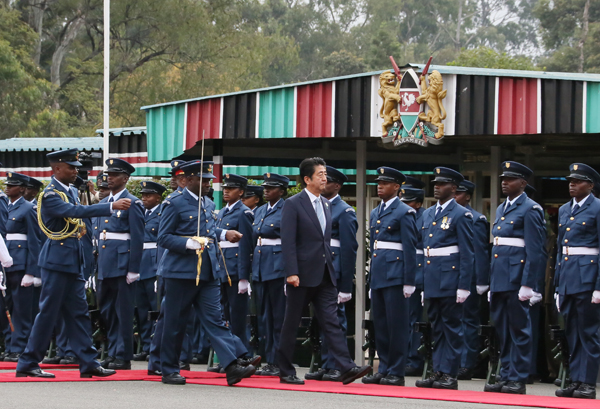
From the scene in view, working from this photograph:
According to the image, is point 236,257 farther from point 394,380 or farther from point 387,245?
point 394,380

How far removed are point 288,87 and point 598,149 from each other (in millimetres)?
4909

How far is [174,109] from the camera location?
41.0 feet

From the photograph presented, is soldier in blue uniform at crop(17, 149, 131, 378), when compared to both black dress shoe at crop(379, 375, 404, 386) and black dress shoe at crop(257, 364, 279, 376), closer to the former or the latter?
black dress shoe at crop(257, 364, 279, 376)

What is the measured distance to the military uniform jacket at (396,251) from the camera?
948 centimetres

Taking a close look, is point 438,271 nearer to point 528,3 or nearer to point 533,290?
point 533,290

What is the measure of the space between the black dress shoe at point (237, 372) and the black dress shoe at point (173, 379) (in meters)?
0.42

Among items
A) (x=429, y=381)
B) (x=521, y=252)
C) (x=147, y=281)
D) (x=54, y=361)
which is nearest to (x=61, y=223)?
(x=54, y=361)

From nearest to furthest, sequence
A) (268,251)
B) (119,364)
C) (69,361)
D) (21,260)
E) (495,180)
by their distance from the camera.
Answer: (119,364) → (268,251) → (69,361) → (21,260) → (495,180)

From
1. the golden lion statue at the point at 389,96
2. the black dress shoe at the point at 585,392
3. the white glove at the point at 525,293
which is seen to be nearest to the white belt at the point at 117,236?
the golden lion statue at the point at 389,96

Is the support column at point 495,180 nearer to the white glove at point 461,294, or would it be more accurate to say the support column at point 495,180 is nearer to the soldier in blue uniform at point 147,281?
the white glove at point 461,294

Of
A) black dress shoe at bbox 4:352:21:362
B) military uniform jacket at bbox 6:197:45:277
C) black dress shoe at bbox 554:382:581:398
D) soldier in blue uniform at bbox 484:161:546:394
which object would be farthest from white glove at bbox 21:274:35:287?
black dress shoe at bbox 554:382:581:398

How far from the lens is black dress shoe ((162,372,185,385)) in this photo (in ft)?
29.0

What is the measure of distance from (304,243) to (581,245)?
2.41m

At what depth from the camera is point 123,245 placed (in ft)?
35.2
